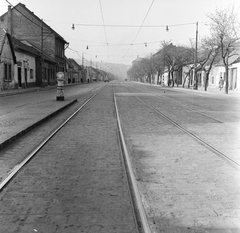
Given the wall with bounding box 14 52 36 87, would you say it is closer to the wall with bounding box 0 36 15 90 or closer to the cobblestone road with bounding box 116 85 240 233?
the wall with bounding box 0 36 15 90

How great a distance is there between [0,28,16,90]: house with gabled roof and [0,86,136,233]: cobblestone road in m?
27.7

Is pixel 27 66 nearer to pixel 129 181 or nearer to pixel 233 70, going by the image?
pixel 233 70

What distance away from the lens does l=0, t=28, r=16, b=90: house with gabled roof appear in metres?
32.0

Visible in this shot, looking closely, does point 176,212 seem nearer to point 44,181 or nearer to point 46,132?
point 44,181

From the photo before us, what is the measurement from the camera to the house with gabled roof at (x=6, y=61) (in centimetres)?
3195

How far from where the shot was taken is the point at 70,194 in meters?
4.11

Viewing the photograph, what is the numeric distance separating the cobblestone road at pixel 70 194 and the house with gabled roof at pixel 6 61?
27.7 meters

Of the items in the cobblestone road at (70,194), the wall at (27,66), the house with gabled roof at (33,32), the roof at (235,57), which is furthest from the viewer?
the house with gabled roof at (33,32)

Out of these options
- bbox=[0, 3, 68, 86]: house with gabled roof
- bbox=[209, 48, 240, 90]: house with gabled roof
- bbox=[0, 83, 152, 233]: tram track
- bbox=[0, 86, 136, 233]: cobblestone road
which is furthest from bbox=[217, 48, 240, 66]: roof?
bbox=[0, 86, 136, 233]: cobblestone road

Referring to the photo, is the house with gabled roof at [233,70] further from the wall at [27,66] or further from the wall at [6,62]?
the wall at [6,62]

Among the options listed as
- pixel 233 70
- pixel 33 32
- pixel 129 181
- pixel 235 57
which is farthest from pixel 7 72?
pixel 129 181

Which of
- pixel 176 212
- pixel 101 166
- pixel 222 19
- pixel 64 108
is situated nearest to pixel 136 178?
pixel 101 166

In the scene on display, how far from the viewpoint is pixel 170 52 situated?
58.2m

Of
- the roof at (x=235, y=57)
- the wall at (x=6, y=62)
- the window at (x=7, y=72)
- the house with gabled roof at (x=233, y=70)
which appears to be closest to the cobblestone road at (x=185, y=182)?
the wall at (x=6, y=62)
